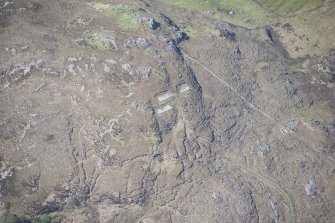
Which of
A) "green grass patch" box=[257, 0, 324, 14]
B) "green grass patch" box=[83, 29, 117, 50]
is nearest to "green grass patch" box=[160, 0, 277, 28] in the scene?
"green grass patch" box=[257, 0, 324, 14]

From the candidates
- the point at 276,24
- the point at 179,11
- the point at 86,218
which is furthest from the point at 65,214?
the point at 276,24

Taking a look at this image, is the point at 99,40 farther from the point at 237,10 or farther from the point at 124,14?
Answer: the point at 237,10

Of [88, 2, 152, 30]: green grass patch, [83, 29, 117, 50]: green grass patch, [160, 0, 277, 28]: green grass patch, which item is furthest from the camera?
[160, 0, 277, 28]: green grass patch

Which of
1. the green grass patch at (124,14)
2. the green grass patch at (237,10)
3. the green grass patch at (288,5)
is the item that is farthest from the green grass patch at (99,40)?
the green grass patch at (288,5)

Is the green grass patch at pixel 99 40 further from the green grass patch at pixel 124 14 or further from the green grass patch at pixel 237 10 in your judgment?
the green grass patch at pixel 237 10

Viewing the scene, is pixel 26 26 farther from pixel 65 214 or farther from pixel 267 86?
pixel 267 86

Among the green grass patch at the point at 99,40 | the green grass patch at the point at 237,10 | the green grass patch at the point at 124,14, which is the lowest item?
the green grass patch at the point at 237,10

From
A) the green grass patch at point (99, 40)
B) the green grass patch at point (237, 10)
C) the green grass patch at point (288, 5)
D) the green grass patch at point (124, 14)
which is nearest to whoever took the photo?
the green grass patch at point (99, 40)

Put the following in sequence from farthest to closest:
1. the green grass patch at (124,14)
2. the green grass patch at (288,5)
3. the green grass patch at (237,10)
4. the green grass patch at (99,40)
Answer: the green grass patch at (288,5) < the green grass patch at (237,10) < the green grass patch at (124,14) < the green grass patch at (99,40)

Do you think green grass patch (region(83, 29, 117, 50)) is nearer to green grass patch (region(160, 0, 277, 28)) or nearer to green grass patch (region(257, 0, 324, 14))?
green grass patch (region(160, 0, 277, 28))
